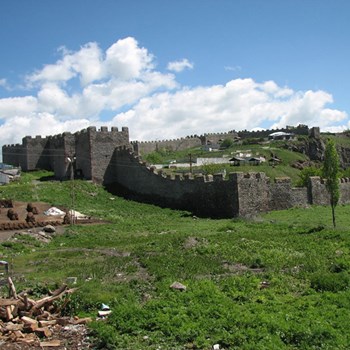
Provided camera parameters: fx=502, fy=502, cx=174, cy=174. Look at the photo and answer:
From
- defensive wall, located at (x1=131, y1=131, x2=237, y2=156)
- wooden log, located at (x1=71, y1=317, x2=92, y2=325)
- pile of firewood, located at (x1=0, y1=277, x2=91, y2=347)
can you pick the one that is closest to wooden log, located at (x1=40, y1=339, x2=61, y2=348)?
pile of firewood, located at (x1=0, y1=277, x2=91, y2=347)

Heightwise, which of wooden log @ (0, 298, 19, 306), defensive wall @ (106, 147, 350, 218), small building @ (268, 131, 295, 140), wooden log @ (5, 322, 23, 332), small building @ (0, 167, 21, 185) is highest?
small building @ (268, 131, 295, 140)

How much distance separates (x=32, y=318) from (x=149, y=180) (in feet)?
98.2

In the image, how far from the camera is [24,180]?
157 feet

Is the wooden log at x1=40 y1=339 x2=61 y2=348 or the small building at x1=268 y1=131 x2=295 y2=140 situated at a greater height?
the small building at x1=268 y1=131 x2=295 y2=140

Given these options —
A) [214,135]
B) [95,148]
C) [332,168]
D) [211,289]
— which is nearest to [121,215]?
[95,148]

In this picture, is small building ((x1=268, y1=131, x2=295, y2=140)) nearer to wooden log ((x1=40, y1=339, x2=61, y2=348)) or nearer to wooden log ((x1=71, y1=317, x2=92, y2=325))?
wooden log ((x1=71, y1=317, x2=92, y2=325))

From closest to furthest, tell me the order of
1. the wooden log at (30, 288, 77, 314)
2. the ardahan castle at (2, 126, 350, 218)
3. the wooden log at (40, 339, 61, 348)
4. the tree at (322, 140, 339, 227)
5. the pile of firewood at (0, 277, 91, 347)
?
the wooden log at (40, 339, 61, 348) → the pile of firewood at (0, 277, 91, 347) → the wooden log at (30, 288, 77, 314) → the tree at (322, 140, 339, 227) → the ardahan castle at (2, 126, 350, 218)

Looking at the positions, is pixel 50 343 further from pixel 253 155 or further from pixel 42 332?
pixel 253 155

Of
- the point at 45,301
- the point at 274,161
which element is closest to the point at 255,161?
the point at 274,161

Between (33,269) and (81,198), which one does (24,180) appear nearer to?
(81,198)

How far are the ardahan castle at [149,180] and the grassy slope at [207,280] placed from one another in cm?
568

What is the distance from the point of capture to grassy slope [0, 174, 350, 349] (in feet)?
34.8

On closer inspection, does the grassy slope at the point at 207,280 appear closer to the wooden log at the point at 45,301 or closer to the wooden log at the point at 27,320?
the wooden log at the point at 45,301

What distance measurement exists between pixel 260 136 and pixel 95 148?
215 ft
